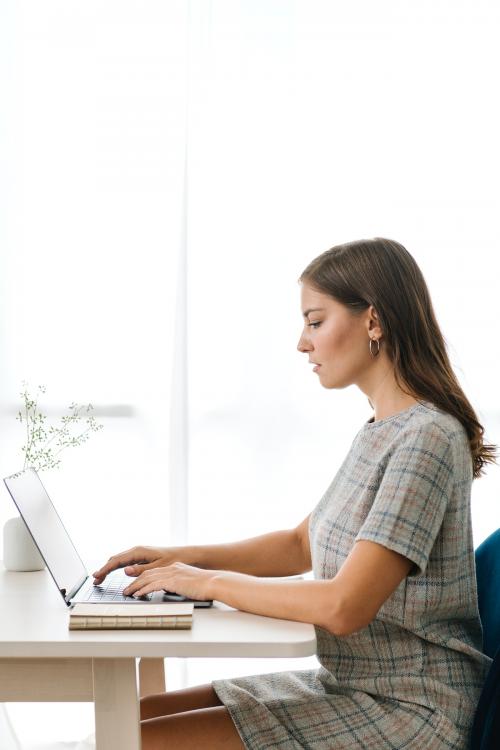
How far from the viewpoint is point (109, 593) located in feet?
4.62

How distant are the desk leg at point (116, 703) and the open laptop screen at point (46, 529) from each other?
0.70 ft

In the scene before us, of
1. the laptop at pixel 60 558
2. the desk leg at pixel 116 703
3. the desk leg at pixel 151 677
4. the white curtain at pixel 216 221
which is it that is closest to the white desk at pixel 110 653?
the desk leg at pixel 116 703

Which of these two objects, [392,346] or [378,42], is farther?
[378,42]

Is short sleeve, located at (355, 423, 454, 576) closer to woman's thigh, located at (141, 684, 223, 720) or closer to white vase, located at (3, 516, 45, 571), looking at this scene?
woman's thigh, located at (141, 684, 223, 720)

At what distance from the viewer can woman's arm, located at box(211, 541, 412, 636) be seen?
3.87 ft

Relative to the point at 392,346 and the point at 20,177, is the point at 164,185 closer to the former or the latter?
the point at 20,177

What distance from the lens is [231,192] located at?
2629 millimetres

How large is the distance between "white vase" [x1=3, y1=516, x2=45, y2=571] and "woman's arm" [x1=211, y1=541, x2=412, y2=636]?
2.09ft

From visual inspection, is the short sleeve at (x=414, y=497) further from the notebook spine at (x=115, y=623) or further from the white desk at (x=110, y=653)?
the notebook spine at (x=115, y=623)

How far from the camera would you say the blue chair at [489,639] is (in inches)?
46.9

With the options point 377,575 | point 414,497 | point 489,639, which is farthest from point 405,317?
point 489,639

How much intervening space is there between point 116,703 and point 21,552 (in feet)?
1.98

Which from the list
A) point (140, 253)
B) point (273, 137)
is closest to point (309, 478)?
point (140, 253)

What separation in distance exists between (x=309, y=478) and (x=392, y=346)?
133cm
